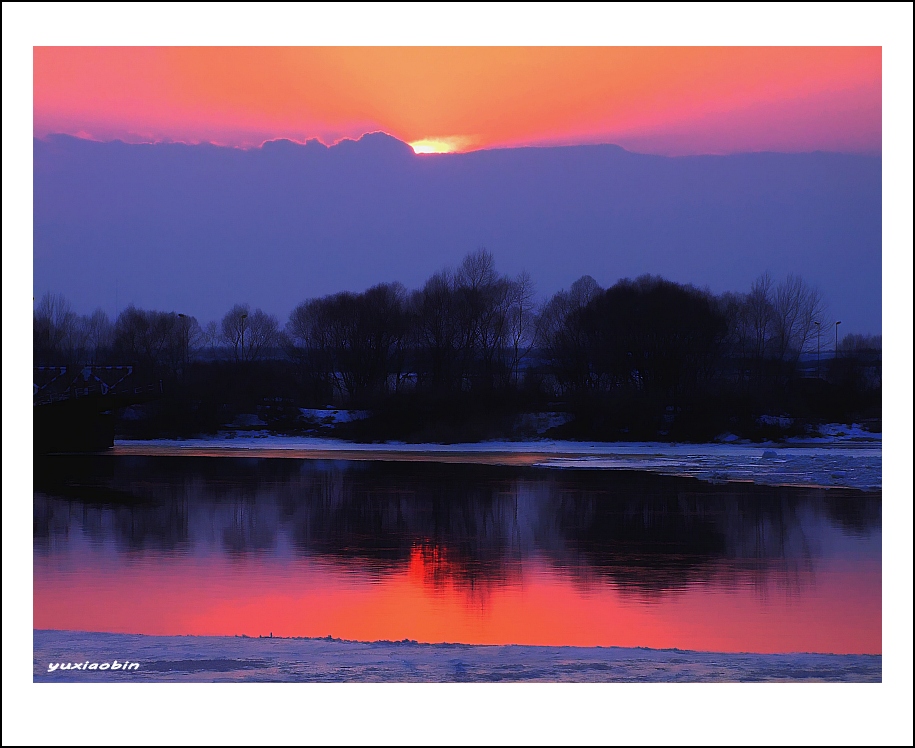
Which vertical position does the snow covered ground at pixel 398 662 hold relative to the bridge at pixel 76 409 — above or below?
below

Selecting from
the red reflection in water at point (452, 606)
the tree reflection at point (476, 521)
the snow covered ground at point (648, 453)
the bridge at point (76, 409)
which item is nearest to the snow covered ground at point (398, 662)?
the red reflection in water at point (452, 606)

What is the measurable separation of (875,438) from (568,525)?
62.8 feet

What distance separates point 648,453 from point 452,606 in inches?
787

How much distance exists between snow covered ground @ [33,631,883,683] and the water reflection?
128 cm

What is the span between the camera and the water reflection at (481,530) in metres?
9.91

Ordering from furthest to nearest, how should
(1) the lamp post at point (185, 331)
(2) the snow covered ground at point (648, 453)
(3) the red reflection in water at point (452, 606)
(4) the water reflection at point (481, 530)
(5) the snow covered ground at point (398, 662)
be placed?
(1) the lamp post at point (185, 331) < (2) the snow covered ground at point (648, 453) < (4) the water reflection at point (481, 530) < (3) the red reflection in water at point (452, 606) < (5) the snow covered ground at point (398, 662)

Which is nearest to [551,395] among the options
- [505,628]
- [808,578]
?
[808,578]

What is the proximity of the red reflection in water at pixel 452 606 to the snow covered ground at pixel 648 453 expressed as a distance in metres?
9.33

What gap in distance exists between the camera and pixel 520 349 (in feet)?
142

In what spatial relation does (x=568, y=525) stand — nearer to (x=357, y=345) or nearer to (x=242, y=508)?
(x=242, y=508)

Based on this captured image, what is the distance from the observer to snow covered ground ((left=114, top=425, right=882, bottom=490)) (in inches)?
791

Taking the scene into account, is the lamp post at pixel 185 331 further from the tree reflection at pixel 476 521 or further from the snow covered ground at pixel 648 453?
the tree reflection at pixel 476 521

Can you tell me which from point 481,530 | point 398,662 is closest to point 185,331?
point 481,530

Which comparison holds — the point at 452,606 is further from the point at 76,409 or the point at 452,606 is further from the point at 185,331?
the point at 185,331
